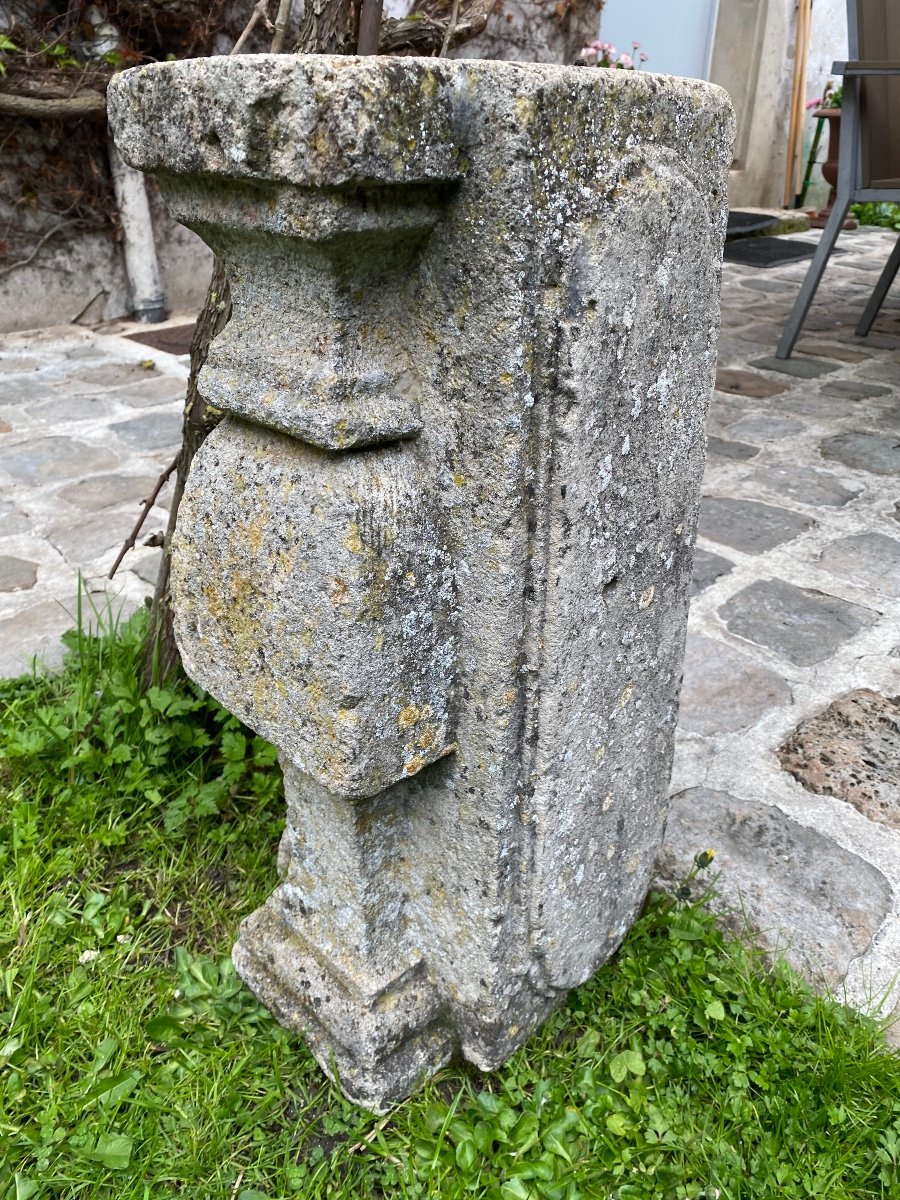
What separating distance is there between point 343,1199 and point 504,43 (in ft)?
20.4

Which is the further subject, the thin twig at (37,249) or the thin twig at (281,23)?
the thin twig at (37,249)

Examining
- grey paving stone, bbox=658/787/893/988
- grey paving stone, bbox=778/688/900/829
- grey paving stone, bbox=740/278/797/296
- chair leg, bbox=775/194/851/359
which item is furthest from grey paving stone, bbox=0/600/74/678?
grey paving stone, bbox=740/278/797/296

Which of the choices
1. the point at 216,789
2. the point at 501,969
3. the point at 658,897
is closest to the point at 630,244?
the point at 501,969

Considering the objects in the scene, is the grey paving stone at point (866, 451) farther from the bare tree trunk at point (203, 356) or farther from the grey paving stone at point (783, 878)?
the bare tree trunk at point (203, 356)

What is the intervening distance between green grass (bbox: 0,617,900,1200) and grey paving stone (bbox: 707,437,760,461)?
2249 mm

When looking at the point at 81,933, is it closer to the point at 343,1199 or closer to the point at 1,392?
the point at 343,1199

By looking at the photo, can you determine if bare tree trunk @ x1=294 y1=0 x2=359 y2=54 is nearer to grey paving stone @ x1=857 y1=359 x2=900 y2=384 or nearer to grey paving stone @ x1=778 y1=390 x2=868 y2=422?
grey paving stone @ x1=778 y1=390 x2=868 y2=422

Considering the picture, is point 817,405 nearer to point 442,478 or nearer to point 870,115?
point 870,115

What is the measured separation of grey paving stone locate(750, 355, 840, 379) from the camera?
14.0ft

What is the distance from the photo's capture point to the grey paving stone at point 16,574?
2.57 metres

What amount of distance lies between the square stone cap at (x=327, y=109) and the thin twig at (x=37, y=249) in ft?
14.7

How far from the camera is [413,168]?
0.80 meters

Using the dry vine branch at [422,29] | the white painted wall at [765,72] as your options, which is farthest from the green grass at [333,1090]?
the white painted wall at [765,72]

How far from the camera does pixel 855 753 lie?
192cm
